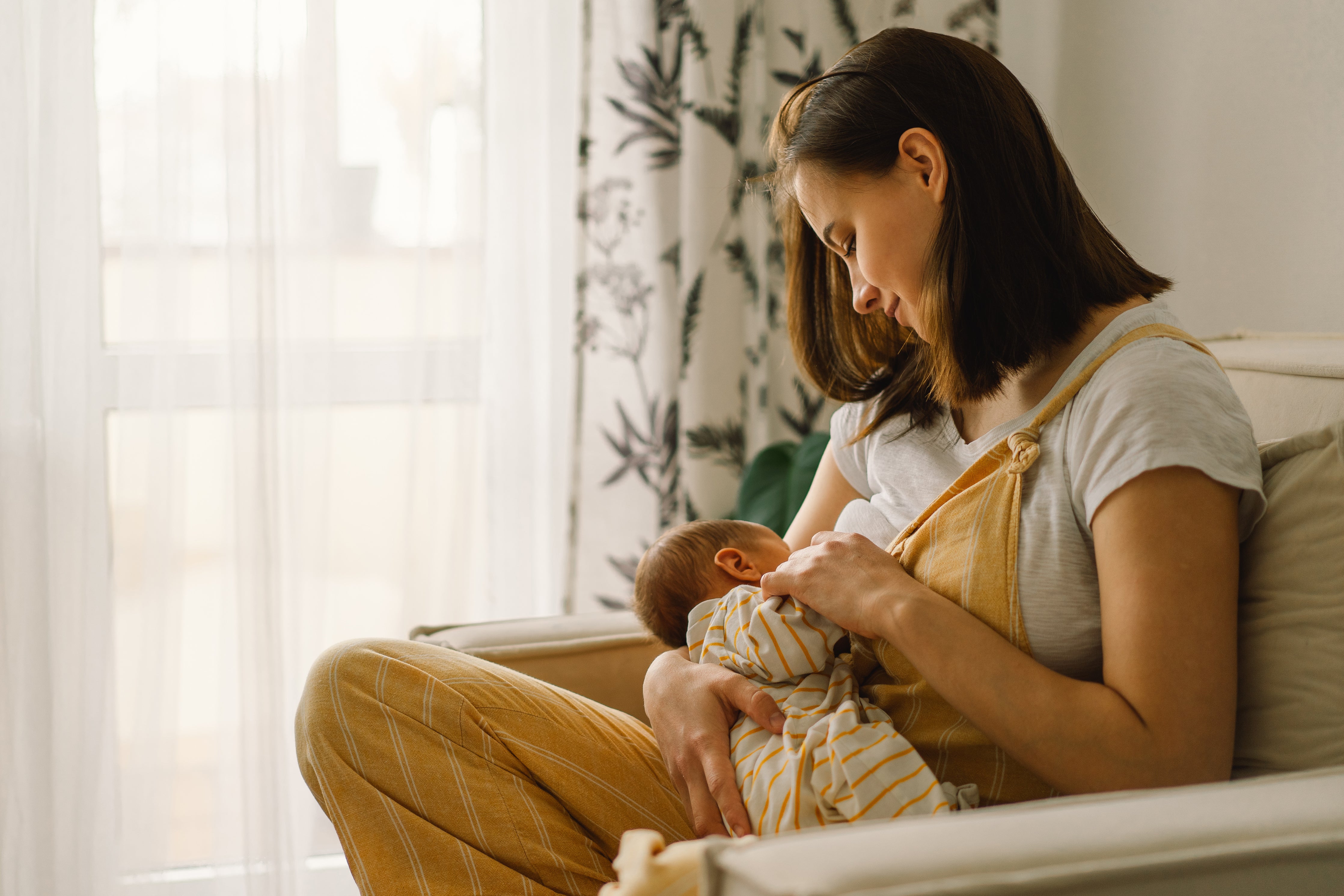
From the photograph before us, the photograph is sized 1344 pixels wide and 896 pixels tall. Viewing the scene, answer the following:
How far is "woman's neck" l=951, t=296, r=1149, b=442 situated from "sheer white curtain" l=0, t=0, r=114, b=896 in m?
1.67

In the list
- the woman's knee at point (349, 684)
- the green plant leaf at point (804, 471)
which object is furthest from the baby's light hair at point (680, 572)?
the green plant leaf at point (804, 471)

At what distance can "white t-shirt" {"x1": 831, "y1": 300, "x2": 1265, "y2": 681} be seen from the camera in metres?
0.83

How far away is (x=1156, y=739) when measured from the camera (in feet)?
2.60

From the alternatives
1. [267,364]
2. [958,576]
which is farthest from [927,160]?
[267,364]

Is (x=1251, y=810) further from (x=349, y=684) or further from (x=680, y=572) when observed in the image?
(x=349, y=684)

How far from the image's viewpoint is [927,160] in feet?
3.36

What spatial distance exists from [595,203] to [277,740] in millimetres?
1264

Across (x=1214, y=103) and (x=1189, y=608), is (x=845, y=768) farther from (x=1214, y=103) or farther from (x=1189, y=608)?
(x=1214, y=103)

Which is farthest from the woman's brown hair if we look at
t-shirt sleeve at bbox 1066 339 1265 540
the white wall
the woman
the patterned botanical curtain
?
the patterned botanical curtain

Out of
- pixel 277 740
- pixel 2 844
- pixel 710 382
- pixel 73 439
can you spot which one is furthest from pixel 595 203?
pixel 2 844

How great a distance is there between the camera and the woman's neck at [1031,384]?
102 centimetres

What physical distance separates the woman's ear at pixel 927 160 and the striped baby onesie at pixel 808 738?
441 mm

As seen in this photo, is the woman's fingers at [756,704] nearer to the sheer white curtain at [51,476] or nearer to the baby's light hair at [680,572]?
the baby's light hair at [680,572]

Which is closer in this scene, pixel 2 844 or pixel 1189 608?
pixel 1189 608
